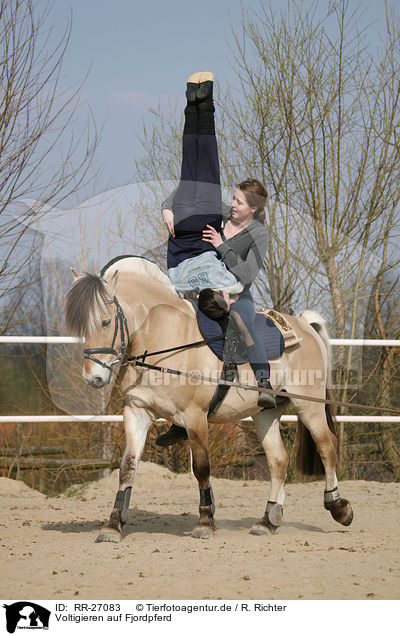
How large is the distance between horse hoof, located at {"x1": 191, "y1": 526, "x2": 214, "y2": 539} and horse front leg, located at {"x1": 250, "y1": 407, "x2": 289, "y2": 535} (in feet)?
1.26

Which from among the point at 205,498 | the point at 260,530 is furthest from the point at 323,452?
the point at 205,498

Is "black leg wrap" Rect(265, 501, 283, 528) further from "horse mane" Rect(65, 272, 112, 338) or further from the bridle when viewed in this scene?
"horse mane" Rect(65, 272, 112, 338)

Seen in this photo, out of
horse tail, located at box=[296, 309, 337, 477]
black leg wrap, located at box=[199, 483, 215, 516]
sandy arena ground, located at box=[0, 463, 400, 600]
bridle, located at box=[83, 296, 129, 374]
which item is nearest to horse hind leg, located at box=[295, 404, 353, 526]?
horse tail, located at box=[296, 309, 337, 477]

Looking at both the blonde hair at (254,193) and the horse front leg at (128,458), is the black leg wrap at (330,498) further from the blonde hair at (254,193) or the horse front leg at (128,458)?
the blonde hair at (254,193)

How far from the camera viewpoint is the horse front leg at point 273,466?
4.39m

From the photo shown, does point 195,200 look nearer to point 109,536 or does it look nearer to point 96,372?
point 96,372

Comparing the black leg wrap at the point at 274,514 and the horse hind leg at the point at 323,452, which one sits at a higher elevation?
the horse hind leg at the point at 323,452

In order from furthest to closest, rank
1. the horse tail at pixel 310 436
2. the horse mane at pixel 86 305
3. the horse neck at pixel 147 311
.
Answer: the horse tail at pixel 310 436 < the horse neck at pixel 147 311 < the horse mane at pixel 86 305

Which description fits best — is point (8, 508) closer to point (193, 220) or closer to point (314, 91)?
point (193, 220)

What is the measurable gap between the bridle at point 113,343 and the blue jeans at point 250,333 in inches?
28.1

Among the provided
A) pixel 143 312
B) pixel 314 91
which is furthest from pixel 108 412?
pixel 314 91

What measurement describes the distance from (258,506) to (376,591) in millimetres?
2853

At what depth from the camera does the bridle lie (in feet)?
11.8
